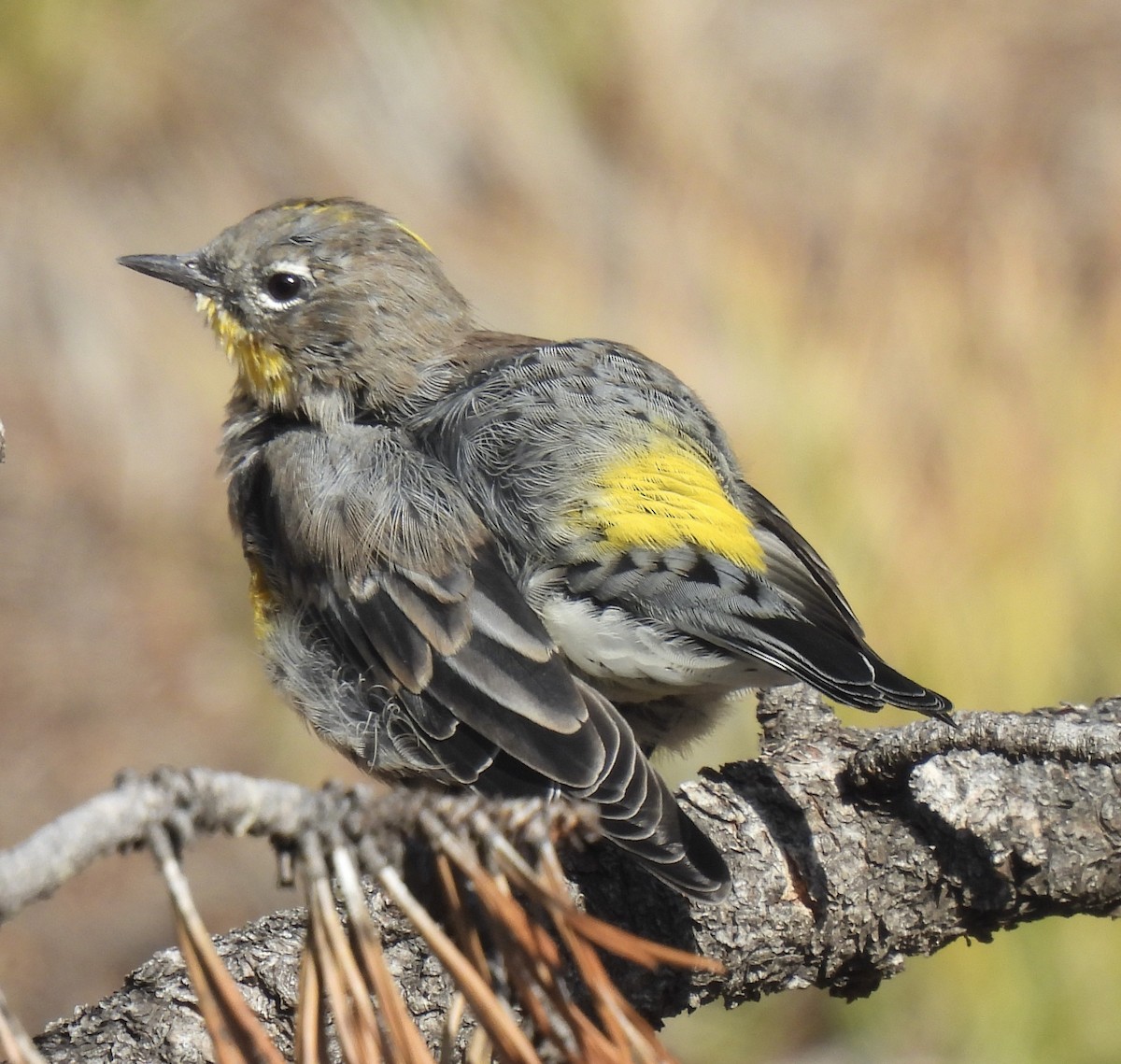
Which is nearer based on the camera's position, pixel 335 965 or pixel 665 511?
pixel 335 965

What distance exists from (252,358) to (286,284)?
0.72 ft

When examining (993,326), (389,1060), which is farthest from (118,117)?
(389,1060)

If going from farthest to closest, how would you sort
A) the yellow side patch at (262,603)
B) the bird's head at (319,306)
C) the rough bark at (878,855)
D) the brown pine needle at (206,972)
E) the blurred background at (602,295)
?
the blurred background at (602,295), the bird's head at (319,306), the yellow side patch at (262,603), the rough bark at (878,855), the brown pine needle at (206,972)

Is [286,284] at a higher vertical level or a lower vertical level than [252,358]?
higher

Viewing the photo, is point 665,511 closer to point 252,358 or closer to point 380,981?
point 252,358

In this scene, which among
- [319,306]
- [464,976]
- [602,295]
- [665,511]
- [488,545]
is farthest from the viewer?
[602,295]

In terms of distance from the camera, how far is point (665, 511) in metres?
3.04

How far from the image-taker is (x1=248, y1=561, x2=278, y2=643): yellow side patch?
3523 millimetres

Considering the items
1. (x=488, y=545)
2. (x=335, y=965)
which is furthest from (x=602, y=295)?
(x=335, y=965)

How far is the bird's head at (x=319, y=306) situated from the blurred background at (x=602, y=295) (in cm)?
230

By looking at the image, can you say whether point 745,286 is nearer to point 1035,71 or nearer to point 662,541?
point 1035,71

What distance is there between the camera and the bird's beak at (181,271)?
388cm

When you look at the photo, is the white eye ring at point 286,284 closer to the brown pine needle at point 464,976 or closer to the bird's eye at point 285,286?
the bird's eye at point 285,286

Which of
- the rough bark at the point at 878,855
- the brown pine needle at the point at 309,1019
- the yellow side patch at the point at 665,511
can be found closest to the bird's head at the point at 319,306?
the yellow side patch at the point at 665,511
